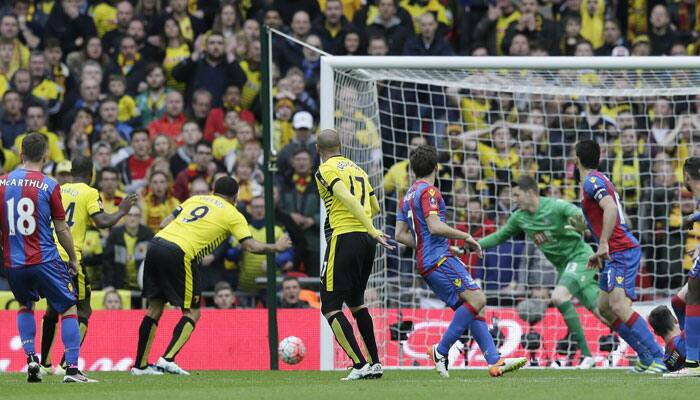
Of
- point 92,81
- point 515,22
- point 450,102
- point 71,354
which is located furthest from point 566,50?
point 71,354

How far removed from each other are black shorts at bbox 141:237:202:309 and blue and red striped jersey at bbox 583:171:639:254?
394 centimetres

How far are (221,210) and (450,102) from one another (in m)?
5.70

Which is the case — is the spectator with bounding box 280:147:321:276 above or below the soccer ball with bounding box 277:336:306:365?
above

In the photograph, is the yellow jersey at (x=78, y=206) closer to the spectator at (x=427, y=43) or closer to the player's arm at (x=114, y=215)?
the player's arm at (x=114, y=215)

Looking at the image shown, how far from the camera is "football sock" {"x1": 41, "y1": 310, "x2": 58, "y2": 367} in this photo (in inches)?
504

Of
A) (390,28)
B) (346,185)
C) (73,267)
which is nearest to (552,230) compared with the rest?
(346,185)

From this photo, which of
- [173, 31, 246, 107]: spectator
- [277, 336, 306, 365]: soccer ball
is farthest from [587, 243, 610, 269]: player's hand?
[173, 31, 246, 107]: spectator

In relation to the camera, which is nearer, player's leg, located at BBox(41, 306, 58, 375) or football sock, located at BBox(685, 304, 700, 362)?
football sock, located at BBox(685, 304, 700, 362)

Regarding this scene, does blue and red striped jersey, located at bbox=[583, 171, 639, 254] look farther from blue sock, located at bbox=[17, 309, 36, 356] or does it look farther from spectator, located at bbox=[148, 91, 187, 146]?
spectator, located at bbox=[148, 91, 187, 146]

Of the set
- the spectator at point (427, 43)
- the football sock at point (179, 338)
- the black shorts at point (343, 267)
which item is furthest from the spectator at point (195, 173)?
the black shorts at point (343, 267)

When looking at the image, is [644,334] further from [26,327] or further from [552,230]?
[26,327]

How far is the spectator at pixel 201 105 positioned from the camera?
752 inches

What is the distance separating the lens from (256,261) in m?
16.8

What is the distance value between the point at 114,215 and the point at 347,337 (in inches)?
110
